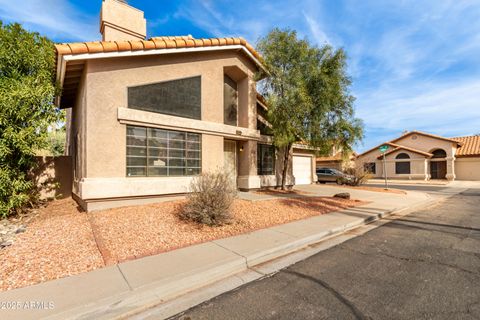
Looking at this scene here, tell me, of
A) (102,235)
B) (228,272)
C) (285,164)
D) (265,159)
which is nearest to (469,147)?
(285,164)

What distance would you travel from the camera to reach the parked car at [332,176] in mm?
22391

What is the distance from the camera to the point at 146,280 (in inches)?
152

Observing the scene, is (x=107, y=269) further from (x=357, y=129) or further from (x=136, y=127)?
(x=357, y=129)

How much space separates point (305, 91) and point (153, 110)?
7047 millimetres

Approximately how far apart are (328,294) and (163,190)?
7.33m

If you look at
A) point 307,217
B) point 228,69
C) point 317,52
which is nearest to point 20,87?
point 228,69

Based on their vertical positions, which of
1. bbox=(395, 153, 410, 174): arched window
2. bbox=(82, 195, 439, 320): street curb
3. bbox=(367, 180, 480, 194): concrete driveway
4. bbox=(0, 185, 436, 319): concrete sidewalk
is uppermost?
bbox=(395, 153, 410, 174): arched window

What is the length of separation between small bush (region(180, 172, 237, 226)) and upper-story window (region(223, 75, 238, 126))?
577cm

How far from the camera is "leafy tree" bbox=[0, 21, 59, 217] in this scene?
735 cm

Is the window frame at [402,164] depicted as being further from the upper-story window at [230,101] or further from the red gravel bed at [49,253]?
the red gravel bed at [49,253]

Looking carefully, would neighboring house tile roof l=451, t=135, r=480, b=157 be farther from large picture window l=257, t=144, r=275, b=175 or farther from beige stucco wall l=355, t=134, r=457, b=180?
large picture window l=257, t=144, r=275, b=175

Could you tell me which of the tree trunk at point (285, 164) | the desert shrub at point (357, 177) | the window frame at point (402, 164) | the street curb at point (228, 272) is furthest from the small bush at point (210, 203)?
the window frame at point (402, 164)

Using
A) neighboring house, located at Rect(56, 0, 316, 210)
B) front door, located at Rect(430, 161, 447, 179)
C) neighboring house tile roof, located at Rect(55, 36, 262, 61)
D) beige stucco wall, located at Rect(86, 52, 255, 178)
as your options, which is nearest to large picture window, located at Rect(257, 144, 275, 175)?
neighboring house, located at Rect(56, 0, 316, 210)

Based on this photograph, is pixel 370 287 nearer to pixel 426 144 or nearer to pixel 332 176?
pixel 332 176
